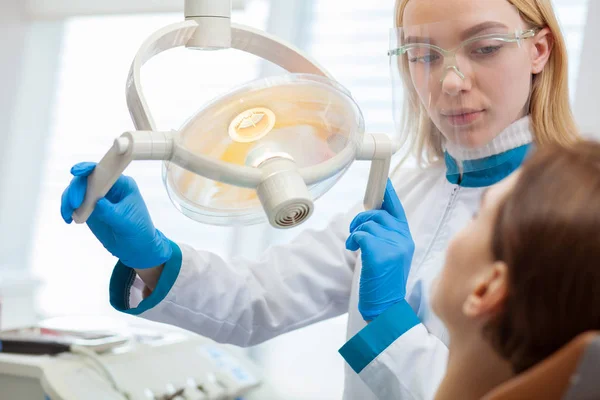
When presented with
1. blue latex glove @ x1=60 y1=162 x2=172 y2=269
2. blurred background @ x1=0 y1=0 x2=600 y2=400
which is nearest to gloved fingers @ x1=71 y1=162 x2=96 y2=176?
blue latex glove @ x1=60 y1=162 x2=172 y2=269

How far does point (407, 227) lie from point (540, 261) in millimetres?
618

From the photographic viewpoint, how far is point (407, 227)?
145 cm

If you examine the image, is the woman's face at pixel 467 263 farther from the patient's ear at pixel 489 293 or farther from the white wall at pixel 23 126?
the white wall at pixel 23 126

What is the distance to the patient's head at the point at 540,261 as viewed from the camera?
0.82 m

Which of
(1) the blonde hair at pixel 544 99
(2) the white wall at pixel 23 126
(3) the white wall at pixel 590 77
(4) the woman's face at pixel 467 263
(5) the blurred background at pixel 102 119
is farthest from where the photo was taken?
(2) the white wall at pixel 23 126

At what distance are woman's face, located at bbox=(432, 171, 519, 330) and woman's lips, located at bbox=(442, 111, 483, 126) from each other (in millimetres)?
432

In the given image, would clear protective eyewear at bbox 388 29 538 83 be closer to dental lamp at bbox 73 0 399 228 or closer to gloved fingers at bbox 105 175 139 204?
dental lamp at bbox 73 0 399 228

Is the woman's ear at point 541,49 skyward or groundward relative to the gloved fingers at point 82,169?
skyward

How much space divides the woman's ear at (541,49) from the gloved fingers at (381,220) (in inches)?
16.1

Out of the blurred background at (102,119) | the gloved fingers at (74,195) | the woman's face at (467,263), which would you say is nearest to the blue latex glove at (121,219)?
the gloved fingers at (74,195)

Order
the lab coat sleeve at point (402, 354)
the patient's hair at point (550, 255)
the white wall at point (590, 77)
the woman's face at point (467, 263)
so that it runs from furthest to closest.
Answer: the white wall at point (590, 77)
the lab coat sleeve at point (402, 354)
the woman's face at point (467, 263)
the patient's hair at point (550, 255)

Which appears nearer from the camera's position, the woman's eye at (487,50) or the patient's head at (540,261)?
the patient's head at (540,261)

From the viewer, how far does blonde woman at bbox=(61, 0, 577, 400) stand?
1.35 meters

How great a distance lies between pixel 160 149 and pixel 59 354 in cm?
95
